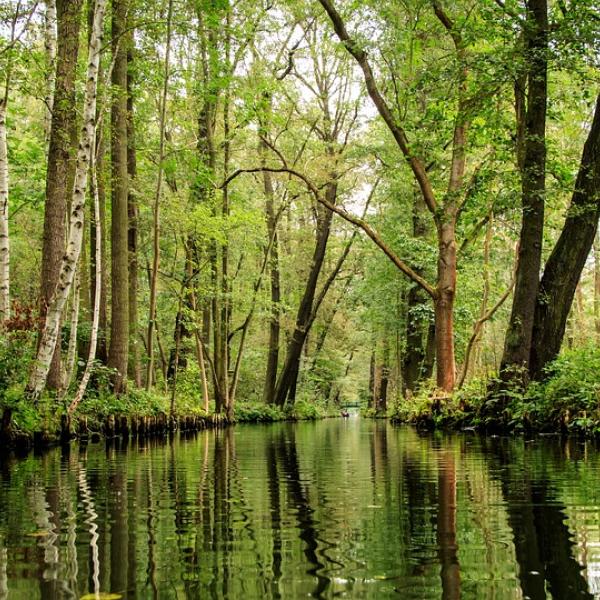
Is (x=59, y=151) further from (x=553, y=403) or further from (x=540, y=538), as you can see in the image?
(x=540, y=538)

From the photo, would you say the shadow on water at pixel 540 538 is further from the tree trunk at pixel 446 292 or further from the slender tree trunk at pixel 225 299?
the slender tree trunk at pixel 225 299

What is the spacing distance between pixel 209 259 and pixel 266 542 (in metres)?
18.9

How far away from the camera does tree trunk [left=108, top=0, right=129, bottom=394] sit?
14.5 metres

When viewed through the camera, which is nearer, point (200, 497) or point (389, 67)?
point (200, 497)

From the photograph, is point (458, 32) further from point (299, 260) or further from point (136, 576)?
Result: point (299, 260)

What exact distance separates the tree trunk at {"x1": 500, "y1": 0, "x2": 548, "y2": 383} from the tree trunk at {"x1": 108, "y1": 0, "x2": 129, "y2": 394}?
26.3 feet

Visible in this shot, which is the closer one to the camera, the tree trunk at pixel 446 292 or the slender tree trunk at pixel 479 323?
the tree trunk at pixel 446 292

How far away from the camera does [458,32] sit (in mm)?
11242

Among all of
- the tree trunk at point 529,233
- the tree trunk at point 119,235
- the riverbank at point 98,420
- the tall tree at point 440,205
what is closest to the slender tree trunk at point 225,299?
the riverbank at point 98,420

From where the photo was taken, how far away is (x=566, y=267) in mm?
11562

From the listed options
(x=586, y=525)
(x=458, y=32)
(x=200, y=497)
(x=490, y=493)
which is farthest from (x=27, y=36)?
(x=586, y=525)

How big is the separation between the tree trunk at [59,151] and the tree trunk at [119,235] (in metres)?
2.95

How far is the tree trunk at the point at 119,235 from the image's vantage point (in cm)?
1455

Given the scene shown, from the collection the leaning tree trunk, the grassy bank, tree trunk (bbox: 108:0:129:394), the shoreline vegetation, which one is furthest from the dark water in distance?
tree trunk (bbox: 108:0:129:394)
